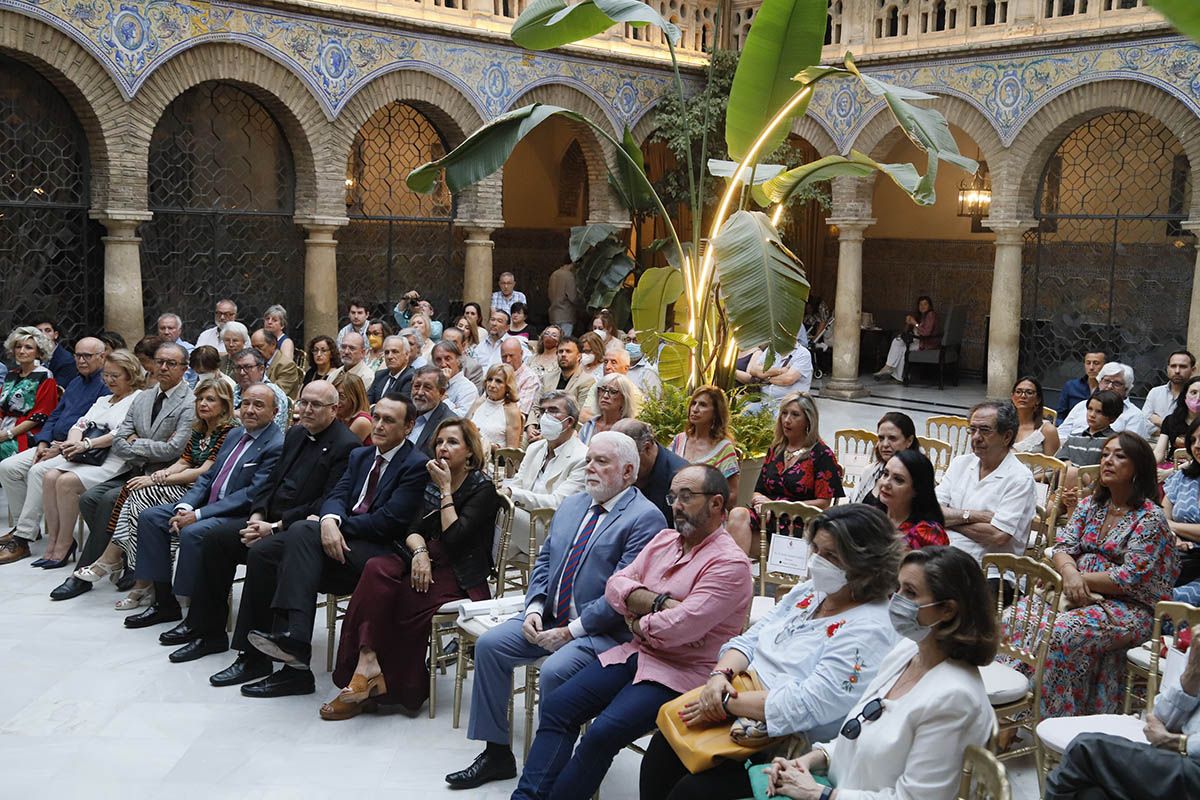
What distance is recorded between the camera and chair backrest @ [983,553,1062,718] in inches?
198

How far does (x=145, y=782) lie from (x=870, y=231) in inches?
699

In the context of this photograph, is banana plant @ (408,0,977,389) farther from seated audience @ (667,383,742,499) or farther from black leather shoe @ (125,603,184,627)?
black leather shoe @ (125,603,184,627)

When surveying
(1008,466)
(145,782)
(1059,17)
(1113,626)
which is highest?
(1059,17)

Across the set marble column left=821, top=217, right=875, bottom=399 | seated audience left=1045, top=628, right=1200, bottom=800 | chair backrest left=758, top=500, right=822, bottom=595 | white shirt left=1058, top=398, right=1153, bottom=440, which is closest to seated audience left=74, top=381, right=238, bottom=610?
chair backrest left=758, top=500, right=822, bottom=595

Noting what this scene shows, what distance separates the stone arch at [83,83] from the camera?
11906mm

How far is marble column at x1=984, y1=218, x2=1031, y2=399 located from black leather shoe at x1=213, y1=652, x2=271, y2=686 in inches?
448

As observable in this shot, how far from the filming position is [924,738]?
11.6 ft

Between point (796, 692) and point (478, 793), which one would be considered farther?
point (478, 793)

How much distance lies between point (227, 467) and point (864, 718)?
483 centimetres

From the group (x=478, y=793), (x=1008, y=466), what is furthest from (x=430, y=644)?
(x=1008, y=466)

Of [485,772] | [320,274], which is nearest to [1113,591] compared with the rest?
[485,772]

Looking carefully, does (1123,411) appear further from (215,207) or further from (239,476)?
(215,207)

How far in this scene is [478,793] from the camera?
5.26 metres

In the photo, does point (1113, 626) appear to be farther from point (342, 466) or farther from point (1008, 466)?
point (342, 466)
